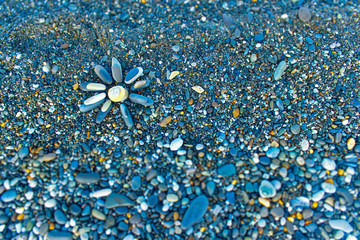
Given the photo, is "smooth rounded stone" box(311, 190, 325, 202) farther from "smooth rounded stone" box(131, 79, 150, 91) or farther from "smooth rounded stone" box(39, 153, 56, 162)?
"smooth rounded stone" box(39, 153, 56, 162)

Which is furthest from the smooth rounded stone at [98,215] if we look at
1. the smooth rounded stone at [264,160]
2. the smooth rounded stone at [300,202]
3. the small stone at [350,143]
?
the small stone at [350,143]

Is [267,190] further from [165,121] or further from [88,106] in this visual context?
[88,106]

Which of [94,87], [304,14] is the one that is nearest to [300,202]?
[94,87]

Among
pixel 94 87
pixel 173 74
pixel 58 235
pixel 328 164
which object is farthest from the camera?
pixel 173 74

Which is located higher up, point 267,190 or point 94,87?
point 94,87

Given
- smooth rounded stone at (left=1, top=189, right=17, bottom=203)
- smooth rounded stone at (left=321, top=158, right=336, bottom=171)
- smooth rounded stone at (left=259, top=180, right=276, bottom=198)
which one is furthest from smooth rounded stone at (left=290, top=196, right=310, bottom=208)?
smooth rounded stone at (left=1, top=189, right=17, bottom=203)

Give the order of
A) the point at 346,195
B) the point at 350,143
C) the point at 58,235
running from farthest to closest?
the point at 350,143, the point at 346,195, the point at 58,235
